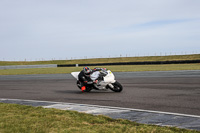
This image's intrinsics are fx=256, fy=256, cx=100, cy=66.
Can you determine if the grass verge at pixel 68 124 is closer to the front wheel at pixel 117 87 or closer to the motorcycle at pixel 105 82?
the motorcycle at pixel 105 82

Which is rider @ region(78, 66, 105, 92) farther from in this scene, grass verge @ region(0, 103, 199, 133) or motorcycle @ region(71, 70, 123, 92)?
grass verge @ region(0, 103, 199, 133)

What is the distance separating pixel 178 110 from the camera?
24.5 feet

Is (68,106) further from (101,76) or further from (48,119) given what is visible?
(101,76)

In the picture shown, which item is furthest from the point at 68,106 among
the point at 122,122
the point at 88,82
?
the point at 88,82

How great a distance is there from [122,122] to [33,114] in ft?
8.74

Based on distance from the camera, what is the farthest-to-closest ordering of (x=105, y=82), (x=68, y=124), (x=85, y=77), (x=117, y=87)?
1. (x=85, y=77)
2. (x=117, y=87)
3. (x=105, y=82)
4. (x=68, y=124)

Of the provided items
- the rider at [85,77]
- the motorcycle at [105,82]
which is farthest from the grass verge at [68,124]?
the rider at [85,77]

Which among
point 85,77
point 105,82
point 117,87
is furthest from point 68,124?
point 85,77

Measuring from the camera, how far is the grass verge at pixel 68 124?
17.4 feet

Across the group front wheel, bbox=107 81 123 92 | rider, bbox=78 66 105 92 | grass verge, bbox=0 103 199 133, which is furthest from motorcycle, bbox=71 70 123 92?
grass verge, bbox=0 103 199 133

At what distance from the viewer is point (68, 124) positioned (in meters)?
5.95

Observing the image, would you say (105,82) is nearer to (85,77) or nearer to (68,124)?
(85,77)

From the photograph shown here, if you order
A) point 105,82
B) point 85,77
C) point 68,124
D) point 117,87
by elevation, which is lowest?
point 68,124

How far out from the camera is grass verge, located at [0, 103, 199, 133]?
5.30 m
